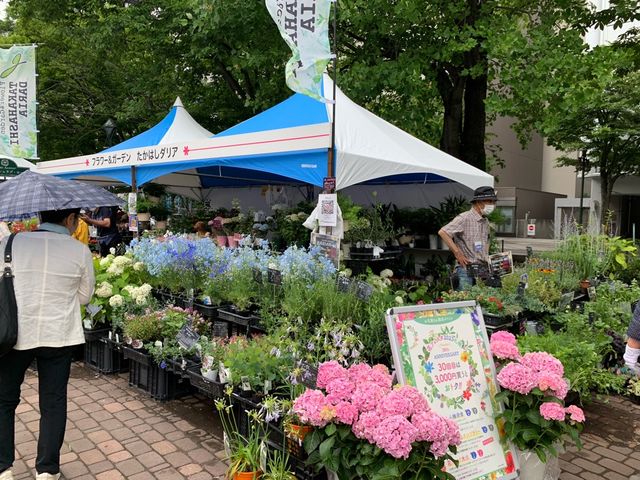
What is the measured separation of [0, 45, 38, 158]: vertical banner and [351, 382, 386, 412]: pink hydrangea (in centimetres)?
971

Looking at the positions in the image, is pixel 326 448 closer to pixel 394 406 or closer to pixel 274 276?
pixel 394 406

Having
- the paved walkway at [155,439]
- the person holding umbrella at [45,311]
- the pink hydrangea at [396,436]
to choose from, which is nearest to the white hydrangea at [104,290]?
the paved walkway at [155,439]

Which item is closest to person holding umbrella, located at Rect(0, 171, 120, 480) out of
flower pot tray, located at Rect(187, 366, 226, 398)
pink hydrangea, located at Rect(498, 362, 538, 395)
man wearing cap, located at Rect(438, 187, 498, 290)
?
flower pot tray, located at Rect(187, 366, 226, 398)

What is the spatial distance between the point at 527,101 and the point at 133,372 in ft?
21.6

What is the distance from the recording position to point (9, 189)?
3.06m

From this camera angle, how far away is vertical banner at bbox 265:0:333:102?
16.3 feet

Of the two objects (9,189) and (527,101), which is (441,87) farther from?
(9,189)

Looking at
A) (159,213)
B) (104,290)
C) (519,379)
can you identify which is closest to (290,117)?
(104,290)

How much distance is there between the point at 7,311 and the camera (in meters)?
2.63

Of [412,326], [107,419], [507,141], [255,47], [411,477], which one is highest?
[507,141]

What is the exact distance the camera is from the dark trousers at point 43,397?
274cm

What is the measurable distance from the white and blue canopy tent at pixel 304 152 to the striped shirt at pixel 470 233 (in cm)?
86

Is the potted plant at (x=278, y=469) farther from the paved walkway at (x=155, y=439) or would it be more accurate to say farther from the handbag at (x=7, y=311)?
the handbag at (x=7, y=311)

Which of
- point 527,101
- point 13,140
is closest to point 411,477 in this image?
point 527,101
